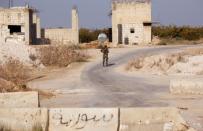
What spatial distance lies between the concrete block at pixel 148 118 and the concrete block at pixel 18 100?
344cm

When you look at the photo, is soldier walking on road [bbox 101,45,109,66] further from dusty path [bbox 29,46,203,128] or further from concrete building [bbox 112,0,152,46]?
concrete building [bbox 112,0,152,46]

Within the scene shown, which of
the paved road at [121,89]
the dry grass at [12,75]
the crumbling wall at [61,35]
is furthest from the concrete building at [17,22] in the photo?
the paved road at [121,89]

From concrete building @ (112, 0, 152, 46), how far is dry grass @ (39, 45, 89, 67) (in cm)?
1774

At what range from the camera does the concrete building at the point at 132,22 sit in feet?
189

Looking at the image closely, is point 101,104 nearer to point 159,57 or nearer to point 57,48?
point 159,57

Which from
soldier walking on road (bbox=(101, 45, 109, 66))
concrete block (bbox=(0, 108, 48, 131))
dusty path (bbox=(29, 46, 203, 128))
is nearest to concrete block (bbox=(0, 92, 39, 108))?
concrete block (bbox=(0, 108, 48, 131))

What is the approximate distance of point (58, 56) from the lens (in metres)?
38.2

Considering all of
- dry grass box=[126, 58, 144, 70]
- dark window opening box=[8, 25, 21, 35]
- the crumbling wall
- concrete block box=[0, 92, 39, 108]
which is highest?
dark window opening box=[8, 25, 21, 35]

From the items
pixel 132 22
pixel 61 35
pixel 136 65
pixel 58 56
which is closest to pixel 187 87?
pixel 136 65

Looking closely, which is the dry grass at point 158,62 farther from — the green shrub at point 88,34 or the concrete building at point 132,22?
the green shrub at point 88,34

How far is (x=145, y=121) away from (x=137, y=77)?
559 inches

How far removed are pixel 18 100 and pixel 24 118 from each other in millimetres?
2004

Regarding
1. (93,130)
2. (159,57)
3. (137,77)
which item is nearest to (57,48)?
(159,57)

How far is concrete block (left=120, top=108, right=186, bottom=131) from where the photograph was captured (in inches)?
543
